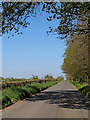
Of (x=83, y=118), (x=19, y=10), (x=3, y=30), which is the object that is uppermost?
(x=19, y=10)

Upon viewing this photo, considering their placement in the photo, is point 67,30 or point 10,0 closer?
point 10,0

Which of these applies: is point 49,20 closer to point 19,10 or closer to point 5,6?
point 19,10

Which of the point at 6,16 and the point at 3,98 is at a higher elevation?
the point at 6,16

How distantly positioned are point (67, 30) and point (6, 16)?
14.4 ft

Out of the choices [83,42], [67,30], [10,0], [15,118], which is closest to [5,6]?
[10,0]

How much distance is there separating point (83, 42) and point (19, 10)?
11.0m

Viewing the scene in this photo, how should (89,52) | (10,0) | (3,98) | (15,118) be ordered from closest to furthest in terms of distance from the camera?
(15,118) < (10,0) < (3,98) < (89,52)

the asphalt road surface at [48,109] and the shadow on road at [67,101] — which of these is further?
the shadow on road at [67,101]

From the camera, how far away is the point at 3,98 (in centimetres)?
1391

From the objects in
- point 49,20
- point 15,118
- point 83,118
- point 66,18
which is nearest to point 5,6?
point 49,20

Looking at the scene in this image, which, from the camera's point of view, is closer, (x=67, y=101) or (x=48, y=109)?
(x=48, y=109)

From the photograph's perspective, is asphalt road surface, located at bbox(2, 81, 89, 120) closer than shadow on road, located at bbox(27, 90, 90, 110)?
Yes

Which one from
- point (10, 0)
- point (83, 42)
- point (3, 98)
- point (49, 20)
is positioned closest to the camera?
point (10, 0)

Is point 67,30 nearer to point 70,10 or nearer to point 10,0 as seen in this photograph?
point 70,10
